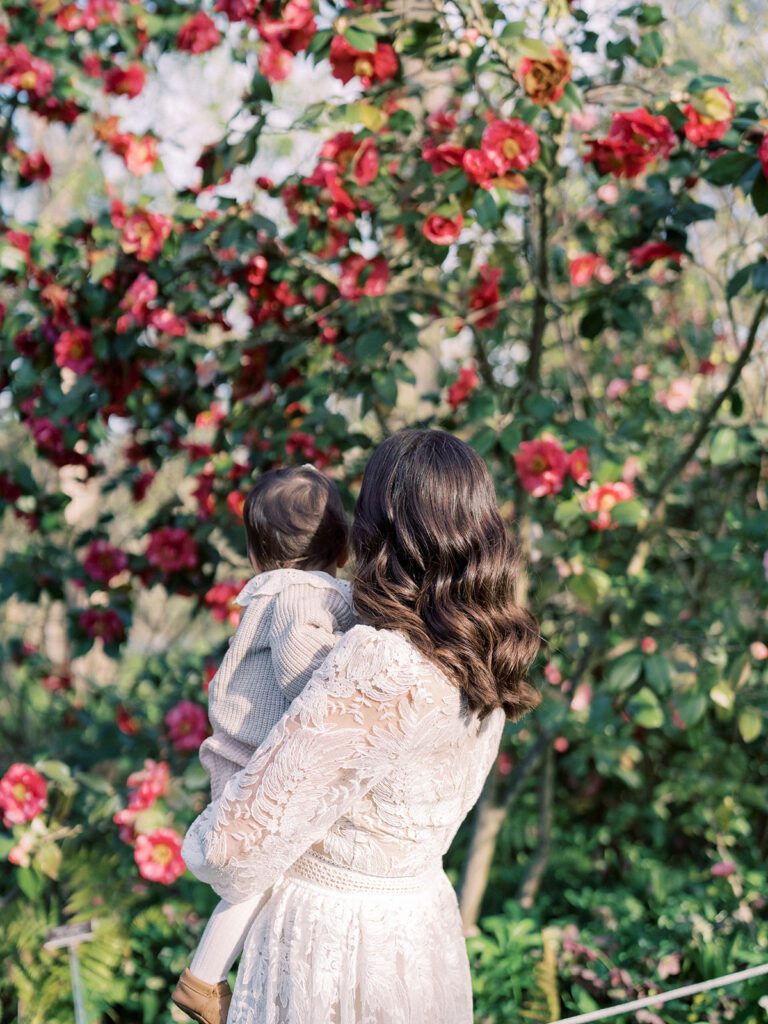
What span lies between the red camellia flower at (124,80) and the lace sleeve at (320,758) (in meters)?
2.11

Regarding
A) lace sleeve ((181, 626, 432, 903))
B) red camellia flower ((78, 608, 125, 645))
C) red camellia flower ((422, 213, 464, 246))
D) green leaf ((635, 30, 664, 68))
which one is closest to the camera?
lace sleeve ((181, 626, 432, 903))

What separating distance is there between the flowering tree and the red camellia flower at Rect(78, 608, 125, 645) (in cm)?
1

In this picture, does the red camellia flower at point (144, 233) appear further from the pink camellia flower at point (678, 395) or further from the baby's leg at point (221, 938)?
the pink camellia flower at point (678, 395)

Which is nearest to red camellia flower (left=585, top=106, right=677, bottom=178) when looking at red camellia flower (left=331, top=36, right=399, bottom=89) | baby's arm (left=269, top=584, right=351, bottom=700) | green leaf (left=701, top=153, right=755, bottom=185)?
green leaf (left=701, top=153, right=755, bottom=185)

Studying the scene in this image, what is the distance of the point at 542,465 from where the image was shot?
6.51 ft

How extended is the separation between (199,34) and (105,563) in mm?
1403

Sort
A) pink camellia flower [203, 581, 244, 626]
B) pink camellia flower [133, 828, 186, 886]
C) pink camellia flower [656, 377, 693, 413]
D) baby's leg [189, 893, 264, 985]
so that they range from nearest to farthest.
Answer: baby's leg [189, 893, 264, 985], pink camellia flower [133, 828, 186, 886], pink camellia flower [203, 581, 244, 626], pink camellia flower [656, 377, 693, 413]

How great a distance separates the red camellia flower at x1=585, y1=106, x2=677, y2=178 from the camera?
5.94ft

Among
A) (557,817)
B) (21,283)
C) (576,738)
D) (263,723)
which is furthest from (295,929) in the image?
(557,817)

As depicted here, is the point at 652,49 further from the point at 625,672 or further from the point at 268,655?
the point at 268,655

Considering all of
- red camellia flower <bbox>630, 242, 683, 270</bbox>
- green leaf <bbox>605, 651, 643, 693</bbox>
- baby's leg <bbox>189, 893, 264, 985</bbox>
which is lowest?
green leaf <bbox>605, 651, 643, 693</bbox>

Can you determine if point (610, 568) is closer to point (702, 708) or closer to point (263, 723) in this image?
point (702, 708)

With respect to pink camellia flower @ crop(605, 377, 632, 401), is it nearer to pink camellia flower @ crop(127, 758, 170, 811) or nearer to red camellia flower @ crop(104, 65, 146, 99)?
red camellia flower @ crop(104, 65, 146, 99)

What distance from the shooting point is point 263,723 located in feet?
3.82
